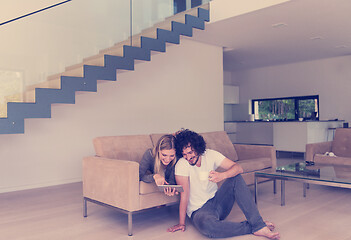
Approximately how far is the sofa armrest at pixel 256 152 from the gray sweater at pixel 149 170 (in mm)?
1903

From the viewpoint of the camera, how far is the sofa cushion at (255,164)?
4.04 metres

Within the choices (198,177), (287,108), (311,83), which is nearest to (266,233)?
(198,177)

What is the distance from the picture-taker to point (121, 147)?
361 centimetres

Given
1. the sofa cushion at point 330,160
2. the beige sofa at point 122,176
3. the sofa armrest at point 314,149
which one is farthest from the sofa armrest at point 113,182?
the sofa armrest at point 314,149

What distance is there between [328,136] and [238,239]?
261 inches

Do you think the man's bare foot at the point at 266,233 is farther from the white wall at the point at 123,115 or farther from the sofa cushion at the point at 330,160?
the white wall at the point at 123,115

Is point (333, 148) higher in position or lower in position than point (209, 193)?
higher

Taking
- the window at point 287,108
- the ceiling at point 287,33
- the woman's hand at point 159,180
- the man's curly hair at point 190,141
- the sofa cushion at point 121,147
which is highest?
the ceiling at point 287,33

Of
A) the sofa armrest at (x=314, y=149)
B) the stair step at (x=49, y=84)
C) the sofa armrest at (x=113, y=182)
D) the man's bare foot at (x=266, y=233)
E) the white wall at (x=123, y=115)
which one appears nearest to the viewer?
the man's bare foot at (x=266, y=233)

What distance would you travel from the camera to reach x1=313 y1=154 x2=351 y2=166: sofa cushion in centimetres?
444

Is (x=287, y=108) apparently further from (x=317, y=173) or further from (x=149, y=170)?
(x=149, y=170)

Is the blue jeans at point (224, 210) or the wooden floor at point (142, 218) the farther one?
the wooden floor at point (142, 218)

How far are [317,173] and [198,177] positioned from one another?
5.23 ft

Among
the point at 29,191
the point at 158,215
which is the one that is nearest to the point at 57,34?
the point at 29,191
